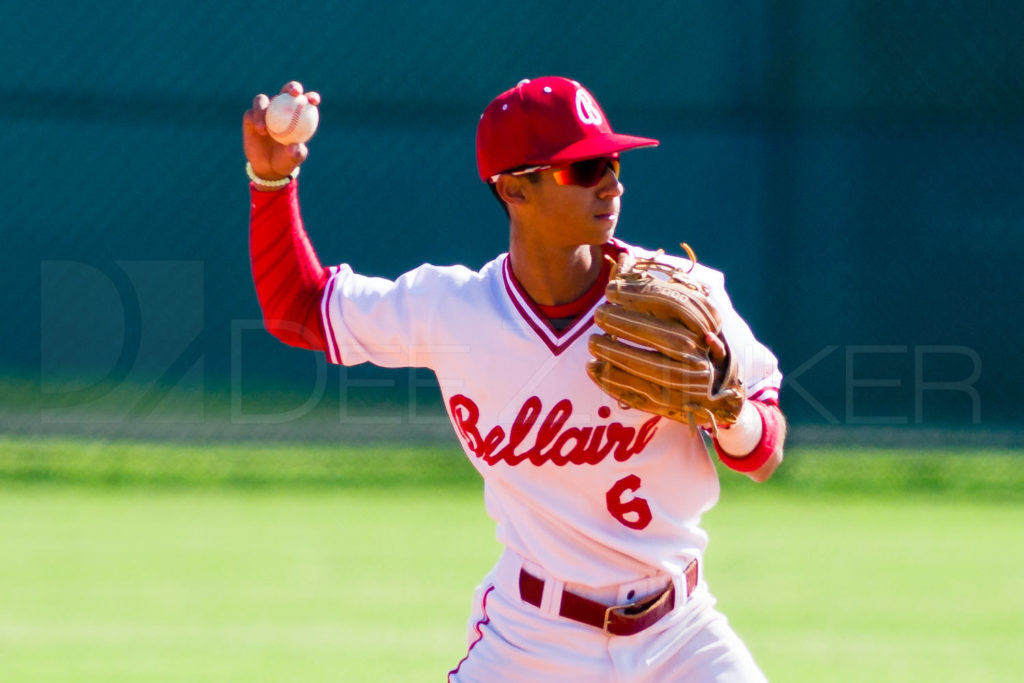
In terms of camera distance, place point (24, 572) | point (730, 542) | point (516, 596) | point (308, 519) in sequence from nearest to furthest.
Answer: point (516, 596) < point (24, 572) < point (730, 542) < point (308, 519)

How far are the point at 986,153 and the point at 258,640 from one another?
4.52 meters

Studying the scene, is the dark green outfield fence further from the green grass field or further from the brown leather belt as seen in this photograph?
the brown leather belt

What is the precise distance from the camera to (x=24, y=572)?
5.10 m

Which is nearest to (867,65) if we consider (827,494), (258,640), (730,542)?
(827,494)

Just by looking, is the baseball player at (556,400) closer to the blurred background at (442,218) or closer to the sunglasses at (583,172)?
the sunglasses at (583,172)

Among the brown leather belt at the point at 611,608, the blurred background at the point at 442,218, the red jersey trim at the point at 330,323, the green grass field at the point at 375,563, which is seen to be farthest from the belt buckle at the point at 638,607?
the blurred background at the point at 442,218

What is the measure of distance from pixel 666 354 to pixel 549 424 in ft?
1.15

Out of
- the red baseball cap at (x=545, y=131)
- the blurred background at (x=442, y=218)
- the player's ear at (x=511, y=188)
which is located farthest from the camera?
the blurred background at (x=442, y=218)

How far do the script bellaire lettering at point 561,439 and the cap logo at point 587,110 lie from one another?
57cm

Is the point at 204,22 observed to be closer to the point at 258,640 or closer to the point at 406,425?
the point at 406,425

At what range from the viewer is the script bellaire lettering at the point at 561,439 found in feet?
9.09

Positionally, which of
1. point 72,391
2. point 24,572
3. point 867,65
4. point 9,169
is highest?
point 867,65

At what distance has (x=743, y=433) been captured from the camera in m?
2.62

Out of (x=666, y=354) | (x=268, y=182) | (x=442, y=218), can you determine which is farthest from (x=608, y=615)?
(x=442, y=218)
